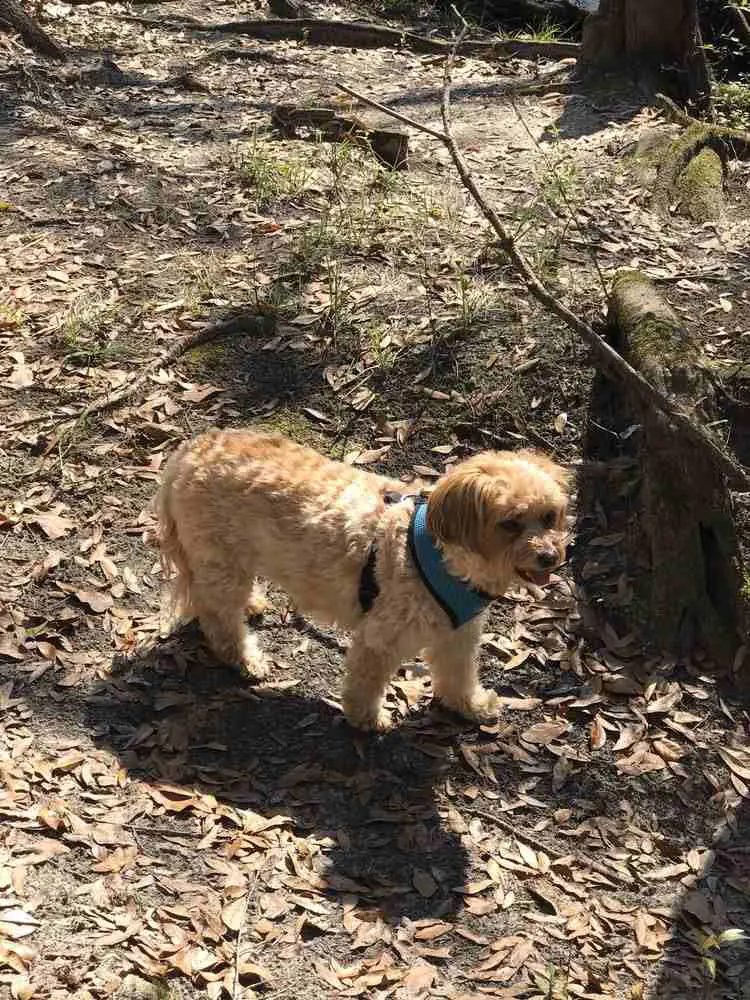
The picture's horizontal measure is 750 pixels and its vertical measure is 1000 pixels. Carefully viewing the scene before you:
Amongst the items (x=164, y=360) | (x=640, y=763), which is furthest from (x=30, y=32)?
(x=640, y=763)

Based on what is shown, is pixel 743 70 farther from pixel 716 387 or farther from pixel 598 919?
pixel 598 919

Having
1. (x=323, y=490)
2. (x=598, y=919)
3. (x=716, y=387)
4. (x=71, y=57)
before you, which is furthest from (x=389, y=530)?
(x=71, y=57)

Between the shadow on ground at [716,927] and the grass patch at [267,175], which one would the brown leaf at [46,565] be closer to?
the shadow on ground at [716,927]

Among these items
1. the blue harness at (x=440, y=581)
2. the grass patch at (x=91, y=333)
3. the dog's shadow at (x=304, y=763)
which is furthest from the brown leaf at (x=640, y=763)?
the grass patch at (x=91, y=333)

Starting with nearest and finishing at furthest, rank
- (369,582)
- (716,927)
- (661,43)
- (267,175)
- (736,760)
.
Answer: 1. (716,927)
2. (369,582)
3. (736,760)
4. (267,175)
5. (661,43)

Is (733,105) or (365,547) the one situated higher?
(733,105)

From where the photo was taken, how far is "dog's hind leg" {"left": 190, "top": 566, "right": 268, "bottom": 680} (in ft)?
17.5

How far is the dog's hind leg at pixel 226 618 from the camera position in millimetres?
5340

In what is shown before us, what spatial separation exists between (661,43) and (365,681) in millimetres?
8685

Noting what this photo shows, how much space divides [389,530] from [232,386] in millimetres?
2596

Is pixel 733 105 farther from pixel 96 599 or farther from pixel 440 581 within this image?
pixel 96 599

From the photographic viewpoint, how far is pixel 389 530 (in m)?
4.95

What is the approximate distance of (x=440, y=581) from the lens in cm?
478

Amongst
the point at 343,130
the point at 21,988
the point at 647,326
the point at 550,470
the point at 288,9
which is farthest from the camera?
the point at 288,9
